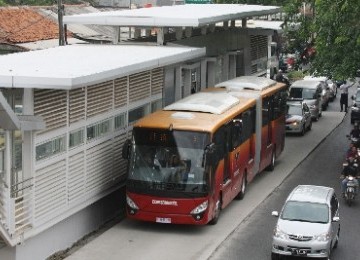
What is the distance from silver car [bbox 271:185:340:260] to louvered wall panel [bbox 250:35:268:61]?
2357 cm

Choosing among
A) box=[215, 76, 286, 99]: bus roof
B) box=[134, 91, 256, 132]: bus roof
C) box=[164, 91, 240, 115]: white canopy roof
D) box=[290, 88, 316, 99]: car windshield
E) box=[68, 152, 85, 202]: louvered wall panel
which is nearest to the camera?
box=[68, 152, 85, 202]: louvered wall panel

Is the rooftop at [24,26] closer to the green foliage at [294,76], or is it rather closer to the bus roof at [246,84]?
the bus roof at [246,84]

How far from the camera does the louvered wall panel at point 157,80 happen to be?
2614cm

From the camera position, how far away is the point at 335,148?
3703 centimetres

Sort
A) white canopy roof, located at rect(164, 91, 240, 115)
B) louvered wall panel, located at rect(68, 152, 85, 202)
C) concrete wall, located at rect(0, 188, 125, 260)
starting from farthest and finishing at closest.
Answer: white canopy roof, located at rect(164, 91, 240, 115), louvered wall panel, located at rect(68, 152, 85, 202), concrete wall, located at rect(0, 188, 125, 260)

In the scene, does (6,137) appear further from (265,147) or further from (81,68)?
(265,147)

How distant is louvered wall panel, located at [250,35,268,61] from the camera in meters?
43.6

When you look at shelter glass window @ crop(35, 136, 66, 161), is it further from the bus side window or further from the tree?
the tree

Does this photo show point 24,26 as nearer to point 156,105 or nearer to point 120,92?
point 156,105

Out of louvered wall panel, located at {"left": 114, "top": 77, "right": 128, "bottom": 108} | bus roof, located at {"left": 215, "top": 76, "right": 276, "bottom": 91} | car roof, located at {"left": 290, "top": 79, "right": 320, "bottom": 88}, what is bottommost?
car roof, located at {"left": 290, "top": 79, "right": 320, "bottom": 88}

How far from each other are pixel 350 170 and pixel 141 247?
8.76m

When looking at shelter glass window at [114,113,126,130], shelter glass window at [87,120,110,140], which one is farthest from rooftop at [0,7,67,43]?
shelter glass window at [87,120,110,140]

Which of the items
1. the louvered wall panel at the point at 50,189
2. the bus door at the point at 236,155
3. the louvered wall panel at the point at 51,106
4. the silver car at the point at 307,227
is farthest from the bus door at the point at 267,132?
the louvered wall panel at the point at 51,106

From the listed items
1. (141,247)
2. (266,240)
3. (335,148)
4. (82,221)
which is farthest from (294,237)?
(335,148)
